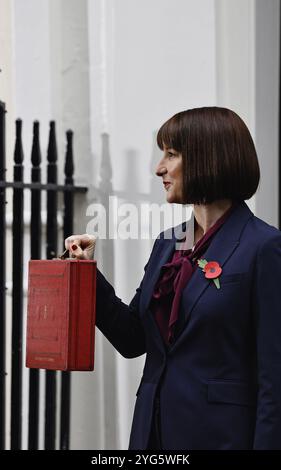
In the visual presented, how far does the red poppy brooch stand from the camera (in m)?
2.84

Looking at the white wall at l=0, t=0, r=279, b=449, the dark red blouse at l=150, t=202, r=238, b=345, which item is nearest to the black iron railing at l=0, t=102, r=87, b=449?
the white wall at l=0, t=0, r=279, b=449

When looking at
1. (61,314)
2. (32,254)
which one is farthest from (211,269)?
(32,254)

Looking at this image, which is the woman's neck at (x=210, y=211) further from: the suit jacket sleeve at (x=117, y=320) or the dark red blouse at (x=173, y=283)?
the suit jacket sleeve at (x=117, y=320)

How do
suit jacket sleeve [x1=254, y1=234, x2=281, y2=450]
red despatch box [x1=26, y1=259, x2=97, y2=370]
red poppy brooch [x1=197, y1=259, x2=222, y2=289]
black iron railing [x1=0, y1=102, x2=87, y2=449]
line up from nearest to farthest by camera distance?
suit jacket sleeve [x1=254, y1=234, x2=281, y2=450]
red poppy brooch [x1=197, y1=259, x2=222, y2=289]
red despatch box [x1=26, y1=259, x2=97, y2=370]
black iron railing [x1=0, y1=102, x2=87, y2=449]

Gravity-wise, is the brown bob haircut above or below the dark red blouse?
above

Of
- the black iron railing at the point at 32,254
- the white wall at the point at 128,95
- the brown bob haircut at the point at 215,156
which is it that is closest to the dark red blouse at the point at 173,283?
the brown bob haircut at the point at 215,156

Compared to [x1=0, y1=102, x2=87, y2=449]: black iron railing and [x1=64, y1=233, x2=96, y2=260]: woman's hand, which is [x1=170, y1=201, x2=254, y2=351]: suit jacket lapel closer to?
[x1=64, y1=233, x2=96, y2=260]: woman's hand

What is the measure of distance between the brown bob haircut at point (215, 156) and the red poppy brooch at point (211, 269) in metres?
0.20

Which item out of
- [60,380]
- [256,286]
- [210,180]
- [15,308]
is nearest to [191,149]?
[210,180]

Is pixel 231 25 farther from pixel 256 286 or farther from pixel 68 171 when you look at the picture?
pixel 256 286

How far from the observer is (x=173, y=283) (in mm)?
3012

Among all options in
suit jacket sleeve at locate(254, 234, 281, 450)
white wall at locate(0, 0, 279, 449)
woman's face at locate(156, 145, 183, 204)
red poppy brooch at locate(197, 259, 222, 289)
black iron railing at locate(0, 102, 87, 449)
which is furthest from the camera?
white wall at locate(0, 0, 279, 449)

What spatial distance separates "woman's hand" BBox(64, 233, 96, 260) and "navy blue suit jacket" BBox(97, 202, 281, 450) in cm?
41

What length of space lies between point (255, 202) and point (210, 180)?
185 centimetres
